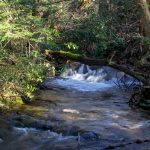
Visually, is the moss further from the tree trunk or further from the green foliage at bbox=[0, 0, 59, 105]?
the tree trunk

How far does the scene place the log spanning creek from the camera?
26.8 ft

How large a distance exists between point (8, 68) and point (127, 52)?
7.16 metres

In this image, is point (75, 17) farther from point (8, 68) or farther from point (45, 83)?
point (8, 68)

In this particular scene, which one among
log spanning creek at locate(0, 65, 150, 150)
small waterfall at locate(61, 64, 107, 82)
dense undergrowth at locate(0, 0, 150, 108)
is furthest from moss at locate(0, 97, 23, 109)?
small waterfall at locate(61, 64, 107, 82)

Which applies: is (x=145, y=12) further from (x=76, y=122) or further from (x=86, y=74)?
(x=86, y=74)

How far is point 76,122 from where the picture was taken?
374 inches

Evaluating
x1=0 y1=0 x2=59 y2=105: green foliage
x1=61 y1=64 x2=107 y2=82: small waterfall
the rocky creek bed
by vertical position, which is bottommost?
the rocky creek bed

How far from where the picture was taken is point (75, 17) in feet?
43.8

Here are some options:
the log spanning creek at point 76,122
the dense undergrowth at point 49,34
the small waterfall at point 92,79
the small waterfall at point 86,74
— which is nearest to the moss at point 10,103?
the dense undergrowth at point 49,34

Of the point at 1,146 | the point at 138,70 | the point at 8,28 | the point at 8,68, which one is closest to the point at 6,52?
the point at 8,68

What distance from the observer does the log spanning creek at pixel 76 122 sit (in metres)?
8.16

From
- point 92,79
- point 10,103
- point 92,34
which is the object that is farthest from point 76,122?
point 92,79

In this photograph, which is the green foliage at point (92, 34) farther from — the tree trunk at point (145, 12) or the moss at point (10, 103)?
the tree trunk at point (145, 12)

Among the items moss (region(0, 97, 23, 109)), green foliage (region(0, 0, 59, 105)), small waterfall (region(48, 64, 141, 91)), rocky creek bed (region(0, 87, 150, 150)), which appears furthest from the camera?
small waterfall (region(48, 64, 141, 91))
